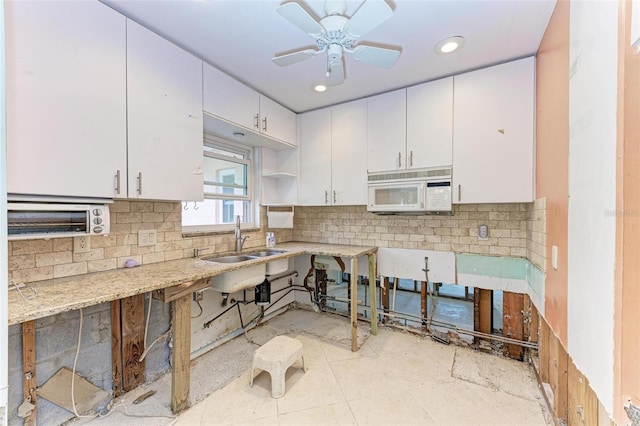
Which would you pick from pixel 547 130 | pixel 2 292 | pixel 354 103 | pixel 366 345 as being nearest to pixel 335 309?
pixel 366 345

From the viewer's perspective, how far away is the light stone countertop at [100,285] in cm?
109

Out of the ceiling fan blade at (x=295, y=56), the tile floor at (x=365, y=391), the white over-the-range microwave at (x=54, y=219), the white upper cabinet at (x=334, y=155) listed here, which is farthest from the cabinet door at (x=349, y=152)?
the white over-the-range microwave at (x=54, y=219)

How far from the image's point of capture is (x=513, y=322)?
7.70 ft

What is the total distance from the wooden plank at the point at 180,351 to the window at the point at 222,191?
0.94 metres

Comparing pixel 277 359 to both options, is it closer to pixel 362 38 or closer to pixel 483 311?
pixel 483 311

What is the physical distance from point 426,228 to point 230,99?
228 centimetres

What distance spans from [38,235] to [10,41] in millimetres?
891

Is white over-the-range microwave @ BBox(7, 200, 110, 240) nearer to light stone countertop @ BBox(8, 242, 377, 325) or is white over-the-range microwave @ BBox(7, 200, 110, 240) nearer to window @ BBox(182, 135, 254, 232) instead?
light stone countertop @ BBox(8, 242, 377, 325)

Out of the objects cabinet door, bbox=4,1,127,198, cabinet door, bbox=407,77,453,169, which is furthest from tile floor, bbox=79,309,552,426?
cabinet door, bbox=407,77,453,169

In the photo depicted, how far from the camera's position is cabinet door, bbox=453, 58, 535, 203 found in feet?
6.64

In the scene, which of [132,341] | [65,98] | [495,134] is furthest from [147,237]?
[495,134]

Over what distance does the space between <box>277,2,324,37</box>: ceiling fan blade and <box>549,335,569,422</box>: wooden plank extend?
2276 mm

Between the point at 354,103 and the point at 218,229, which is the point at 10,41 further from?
the point at 354,103

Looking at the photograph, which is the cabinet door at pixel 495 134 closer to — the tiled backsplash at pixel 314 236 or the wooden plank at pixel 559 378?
the tiled backsplash at pixel 314 236
